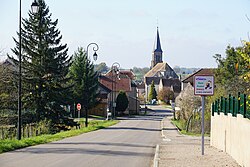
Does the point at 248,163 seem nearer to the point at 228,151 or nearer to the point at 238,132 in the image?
the point at 238,132

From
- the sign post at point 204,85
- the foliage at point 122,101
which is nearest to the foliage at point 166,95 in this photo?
the foliage at point 122,101

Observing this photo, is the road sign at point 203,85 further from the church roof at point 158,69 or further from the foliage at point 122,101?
the church roof at point 158,69

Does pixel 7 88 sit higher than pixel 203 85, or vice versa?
pixel 7 88

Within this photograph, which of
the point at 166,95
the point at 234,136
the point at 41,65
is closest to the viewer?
the point at 234,136

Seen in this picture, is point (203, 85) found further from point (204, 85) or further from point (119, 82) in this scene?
point (119, 82)

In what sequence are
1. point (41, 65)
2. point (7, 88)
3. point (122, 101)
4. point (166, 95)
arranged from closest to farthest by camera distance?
point (7, 88)
point (41, 65)
point (122, 101)
point (166, 95)

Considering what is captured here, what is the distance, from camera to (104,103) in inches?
3231

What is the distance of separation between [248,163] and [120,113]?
75.0 meters

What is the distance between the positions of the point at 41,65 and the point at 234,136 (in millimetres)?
36021

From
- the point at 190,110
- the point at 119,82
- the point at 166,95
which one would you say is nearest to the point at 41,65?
the point at 190,110

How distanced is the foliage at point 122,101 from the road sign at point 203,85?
6561 centimetres

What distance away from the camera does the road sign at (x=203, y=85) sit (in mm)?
18109

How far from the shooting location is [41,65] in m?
49.8

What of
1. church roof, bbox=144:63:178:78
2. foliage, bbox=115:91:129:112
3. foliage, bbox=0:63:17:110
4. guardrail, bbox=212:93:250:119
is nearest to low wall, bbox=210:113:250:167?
guardrail, bbox=212:93:250:119
